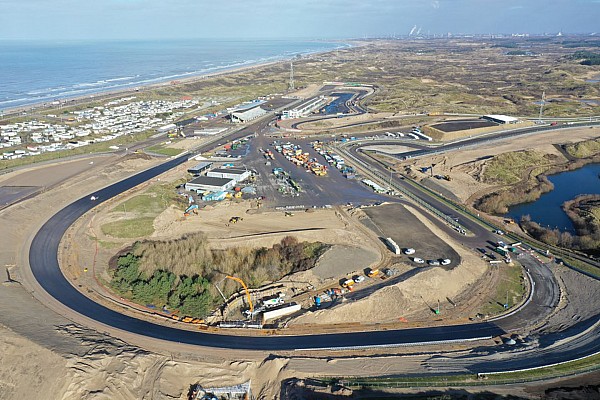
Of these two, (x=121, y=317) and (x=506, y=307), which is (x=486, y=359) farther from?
(x=121, y=317)

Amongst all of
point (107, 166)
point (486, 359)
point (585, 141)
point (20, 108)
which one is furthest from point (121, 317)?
point (20, 108)

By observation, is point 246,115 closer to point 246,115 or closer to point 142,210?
point 246,115

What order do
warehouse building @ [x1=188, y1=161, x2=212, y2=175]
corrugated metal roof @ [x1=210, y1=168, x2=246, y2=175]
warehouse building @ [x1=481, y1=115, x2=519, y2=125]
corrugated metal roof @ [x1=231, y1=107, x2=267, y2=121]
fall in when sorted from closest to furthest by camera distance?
corrugated metal roof @ [x1=210, y1=168, x2=246, y2=175], warehouse building @ [x1=188, y1=161, x2=212, y2=175], warehouse building @ [x1=481, y1=115, x2=519, y2=125], corrugated metal roof @ [x1=231, y1=107, x2=267, y2=121]

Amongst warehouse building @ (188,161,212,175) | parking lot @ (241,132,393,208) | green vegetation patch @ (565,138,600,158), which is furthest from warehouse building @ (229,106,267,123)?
green vegetation patch @ (565,138,600,158)

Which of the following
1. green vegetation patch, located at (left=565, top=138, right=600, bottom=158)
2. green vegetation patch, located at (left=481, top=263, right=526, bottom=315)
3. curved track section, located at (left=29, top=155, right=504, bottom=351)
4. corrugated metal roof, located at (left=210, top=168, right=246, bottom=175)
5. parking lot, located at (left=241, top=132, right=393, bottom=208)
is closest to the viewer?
curved track section, located at (left=29, top=155, right=504, bottom=351)

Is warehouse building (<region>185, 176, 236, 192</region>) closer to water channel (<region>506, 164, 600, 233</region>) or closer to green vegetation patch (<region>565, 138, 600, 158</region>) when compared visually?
water channel (<region>506, 164, 600, 233</region>)
